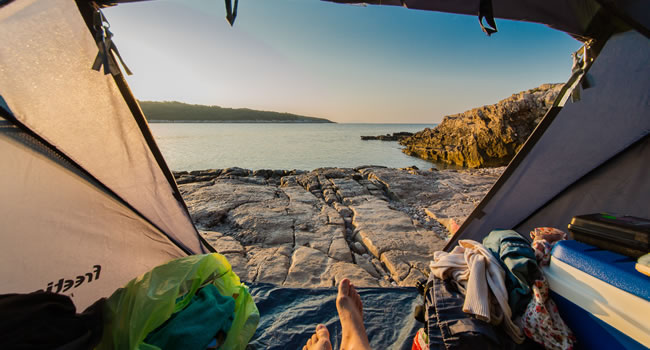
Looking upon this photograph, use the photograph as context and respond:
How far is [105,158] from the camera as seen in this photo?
1565mm

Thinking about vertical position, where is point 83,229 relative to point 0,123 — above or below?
below

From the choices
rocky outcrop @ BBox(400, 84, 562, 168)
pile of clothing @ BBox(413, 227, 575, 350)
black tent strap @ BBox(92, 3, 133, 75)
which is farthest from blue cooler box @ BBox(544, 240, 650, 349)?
rocky outcrop @ BBox(400, 84, 562, 168)

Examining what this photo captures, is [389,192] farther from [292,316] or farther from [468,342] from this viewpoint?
[468,342]

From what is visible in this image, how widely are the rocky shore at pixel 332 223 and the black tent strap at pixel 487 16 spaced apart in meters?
2.04

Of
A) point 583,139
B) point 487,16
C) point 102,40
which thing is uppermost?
point 487,16

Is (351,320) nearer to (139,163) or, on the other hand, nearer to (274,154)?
(139,163)

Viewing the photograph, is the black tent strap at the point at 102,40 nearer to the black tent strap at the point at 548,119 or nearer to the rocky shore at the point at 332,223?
the rocky shore at the point at 332,223

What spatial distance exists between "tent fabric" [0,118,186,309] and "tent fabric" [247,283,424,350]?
104 centimetres

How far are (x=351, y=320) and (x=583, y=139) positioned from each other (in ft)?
6.88

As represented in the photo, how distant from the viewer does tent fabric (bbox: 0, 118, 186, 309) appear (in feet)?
3.89

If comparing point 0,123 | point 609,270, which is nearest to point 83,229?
point 0,123

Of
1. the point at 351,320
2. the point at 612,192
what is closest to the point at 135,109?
the point at 351,320

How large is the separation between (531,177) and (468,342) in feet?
5.09

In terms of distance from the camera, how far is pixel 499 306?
3.93 ft
